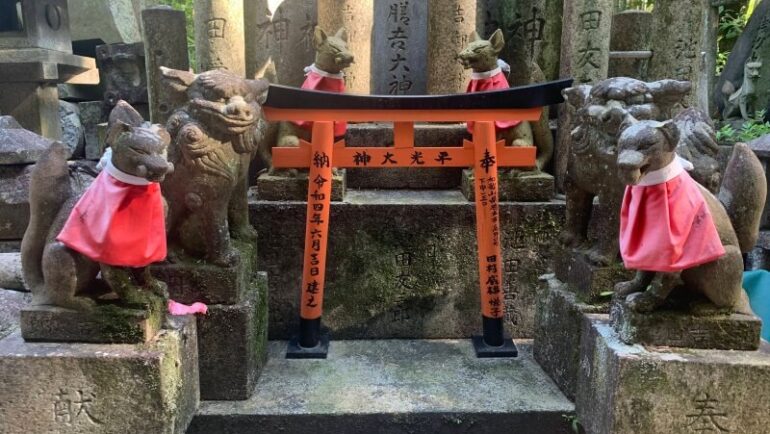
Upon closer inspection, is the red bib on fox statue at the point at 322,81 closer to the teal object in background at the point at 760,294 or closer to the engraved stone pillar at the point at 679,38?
the engraved stone pillar at the point at 679,38

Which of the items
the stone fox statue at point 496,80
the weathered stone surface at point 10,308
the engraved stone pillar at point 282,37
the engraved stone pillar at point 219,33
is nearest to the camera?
the weathered stone surface at point 10,308

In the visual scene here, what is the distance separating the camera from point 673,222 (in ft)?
8.91

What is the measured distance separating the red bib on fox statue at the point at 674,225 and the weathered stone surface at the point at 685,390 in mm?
487

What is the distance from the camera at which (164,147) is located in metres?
2.87

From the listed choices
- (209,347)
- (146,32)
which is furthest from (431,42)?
(209,347)

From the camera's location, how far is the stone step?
3617 mm

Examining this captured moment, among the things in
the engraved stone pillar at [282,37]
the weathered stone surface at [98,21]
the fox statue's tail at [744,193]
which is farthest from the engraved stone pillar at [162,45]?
the weathered stone surface at [98,21]

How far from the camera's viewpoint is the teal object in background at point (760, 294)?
453 centimetres

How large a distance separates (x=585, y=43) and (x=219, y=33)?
343 centimetres

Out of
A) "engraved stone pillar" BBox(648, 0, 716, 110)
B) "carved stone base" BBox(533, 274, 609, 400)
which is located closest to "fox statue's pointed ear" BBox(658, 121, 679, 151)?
"carved stone base" BBox(533, 274, 609, 400)

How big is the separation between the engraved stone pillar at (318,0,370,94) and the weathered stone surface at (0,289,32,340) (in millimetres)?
3466

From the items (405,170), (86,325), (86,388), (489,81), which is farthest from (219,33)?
(86,388)

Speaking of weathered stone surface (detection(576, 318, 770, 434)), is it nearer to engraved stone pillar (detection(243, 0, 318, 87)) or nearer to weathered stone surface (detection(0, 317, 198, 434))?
weathered stone surface (detection(0, 317, 198, 434))

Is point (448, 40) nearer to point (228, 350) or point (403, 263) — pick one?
point (403, 263)
